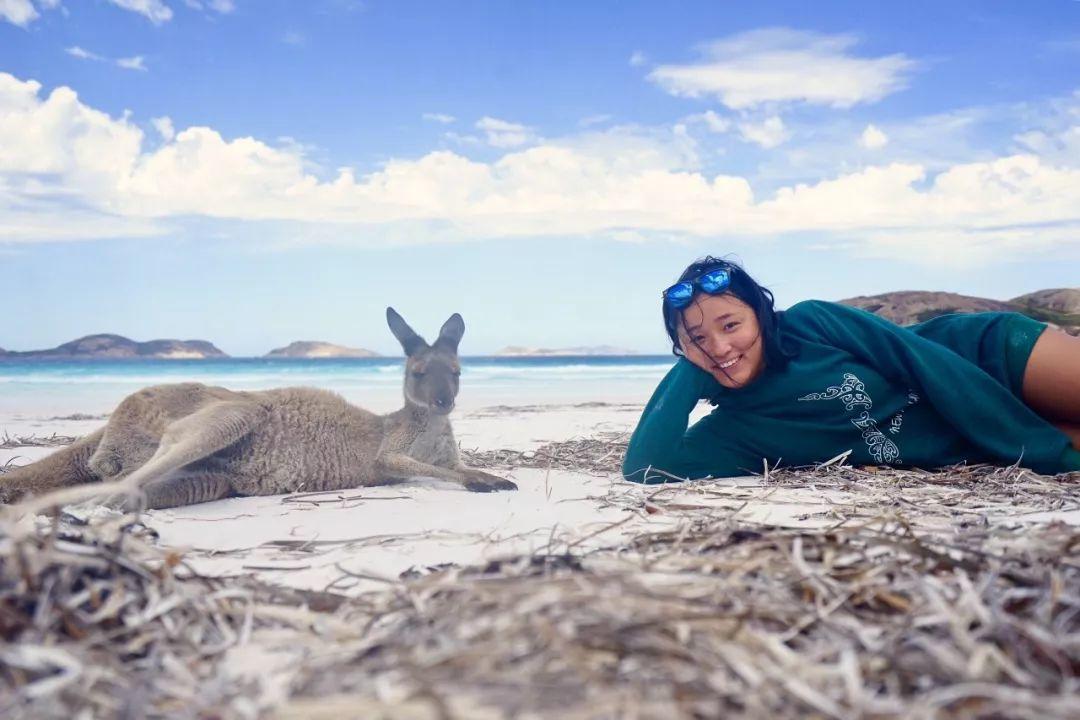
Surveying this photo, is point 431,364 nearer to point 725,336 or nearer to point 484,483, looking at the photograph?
point 484,483

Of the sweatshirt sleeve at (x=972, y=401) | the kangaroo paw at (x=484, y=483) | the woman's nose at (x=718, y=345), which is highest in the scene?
the woman's nose at (x=718, y=345)

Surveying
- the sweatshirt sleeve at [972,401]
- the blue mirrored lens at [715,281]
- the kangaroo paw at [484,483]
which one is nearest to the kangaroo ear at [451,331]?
the kangaroo paw at [484,483]

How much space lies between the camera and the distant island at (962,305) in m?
8.62

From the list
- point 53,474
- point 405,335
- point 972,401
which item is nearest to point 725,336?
point 972,401

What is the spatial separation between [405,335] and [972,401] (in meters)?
3.28

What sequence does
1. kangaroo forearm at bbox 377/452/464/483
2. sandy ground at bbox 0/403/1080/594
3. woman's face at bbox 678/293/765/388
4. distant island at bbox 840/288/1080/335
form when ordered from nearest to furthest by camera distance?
sandy ground at bbox 0/403/1080/594 → woman's face at bbox 678/293/765/388 → kangaroo forearm at bbox 377/452/464/483 → distant island at bbox 840/288/1080/335

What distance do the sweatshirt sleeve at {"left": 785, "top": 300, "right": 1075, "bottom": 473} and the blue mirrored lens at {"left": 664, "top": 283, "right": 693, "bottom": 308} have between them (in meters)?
0.93

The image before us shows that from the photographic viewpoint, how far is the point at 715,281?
14.0 feet

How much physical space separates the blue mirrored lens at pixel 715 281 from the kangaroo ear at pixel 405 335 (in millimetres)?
1975

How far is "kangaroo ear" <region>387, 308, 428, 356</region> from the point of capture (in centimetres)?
535

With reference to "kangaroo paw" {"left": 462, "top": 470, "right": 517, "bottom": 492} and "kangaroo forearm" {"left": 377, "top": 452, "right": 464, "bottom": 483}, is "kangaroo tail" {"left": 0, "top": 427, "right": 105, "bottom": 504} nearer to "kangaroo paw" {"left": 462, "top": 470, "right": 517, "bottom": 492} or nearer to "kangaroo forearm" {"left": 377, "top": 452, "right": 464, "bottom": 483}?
"kangaroo forearm" {"left": 377, "top": 452, "right": 464, "bottom": 483}

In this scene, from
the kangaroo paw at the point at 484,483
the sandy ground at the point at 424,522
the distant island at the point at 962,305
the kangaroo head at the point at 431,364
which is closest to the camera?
the sandy ground at the point at 424,522

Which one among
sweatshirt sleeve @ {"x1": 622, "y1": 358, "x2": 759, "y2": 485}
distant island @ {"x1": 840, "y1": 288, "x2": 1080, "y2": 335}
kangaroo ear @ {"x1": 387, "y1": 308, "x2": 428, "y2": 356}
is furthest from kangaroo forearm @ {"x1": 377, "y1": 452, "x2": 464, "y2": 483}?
distant island @ {"x1": 840, "y1": 288, "x2": 1080, "y2": 335}

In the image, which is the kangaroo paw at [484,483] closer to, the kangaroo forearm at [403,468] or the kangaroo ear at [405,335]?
the kangaroo forearm at [403,468]
